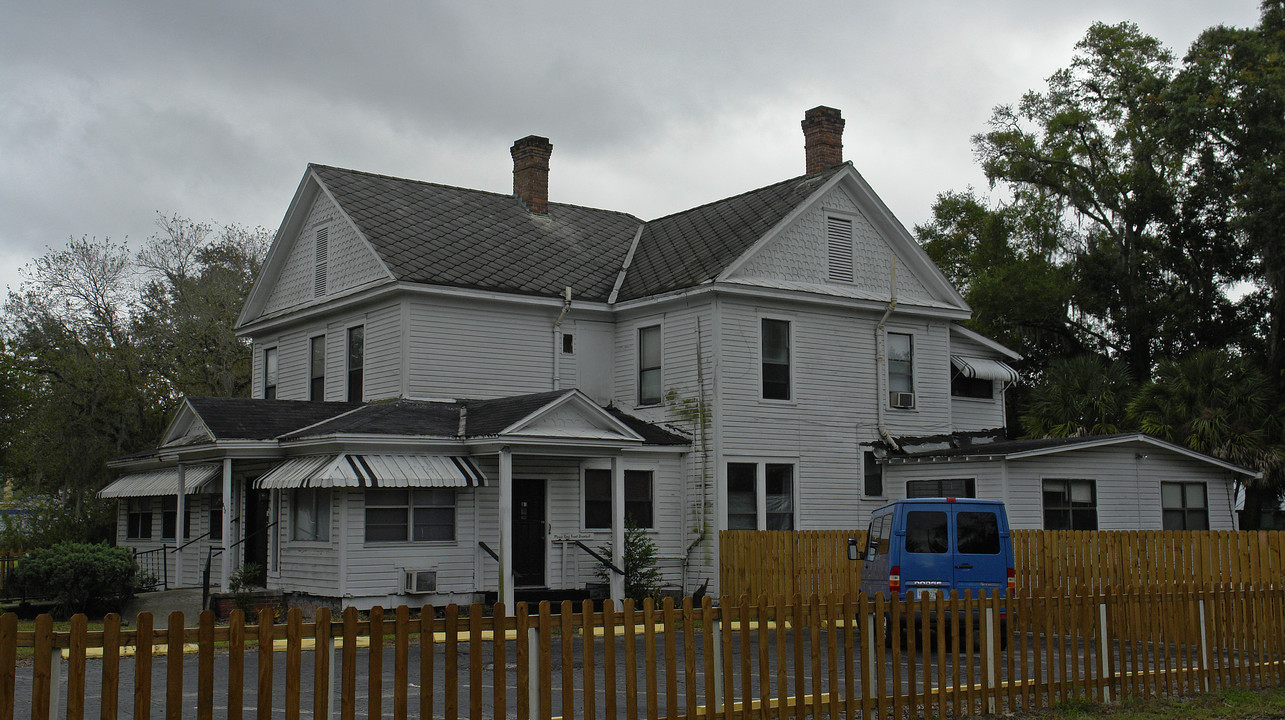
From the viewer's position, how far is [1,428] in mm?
42531

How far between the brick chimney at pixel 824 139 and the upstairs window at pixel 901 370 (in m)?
4.22

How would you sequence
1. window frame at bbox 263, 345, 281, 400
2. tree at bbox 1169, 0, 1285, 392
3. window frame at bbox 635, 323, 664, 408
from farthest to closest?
tree at bbox 1169, 0, 1285, 392 → window frame at bbox 263, 345, 281, 400 → window frame at bbox 635, 323, 664, 408

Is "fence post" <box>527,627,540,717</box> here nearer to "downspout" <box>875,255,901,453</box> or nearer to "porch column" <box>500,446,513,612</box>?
"porch column" <box>500,446,513,612</box>

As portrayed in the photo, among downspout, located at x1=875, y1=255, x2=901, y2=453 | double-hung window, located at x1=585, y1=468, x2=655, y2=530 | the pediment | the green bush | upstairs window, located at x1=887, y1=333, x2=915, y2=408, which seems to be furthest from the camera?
upstairs window, located at x1=887, y1=333, x2=915, y2=408

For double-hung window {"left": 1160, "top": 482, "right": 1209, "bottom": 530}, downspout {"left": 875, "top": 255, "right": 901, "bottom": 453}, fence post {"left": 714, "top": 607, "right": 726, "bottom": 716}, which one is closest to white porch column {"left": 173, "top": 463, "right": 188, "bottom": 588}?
downspout {"left": 875, "top": 255, "right": 901, "bottom": 453}

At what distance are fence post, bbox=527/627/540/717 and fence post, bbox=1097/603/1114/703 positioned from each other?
585cm

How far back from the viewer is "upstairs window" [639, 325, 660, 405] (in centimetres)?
2470

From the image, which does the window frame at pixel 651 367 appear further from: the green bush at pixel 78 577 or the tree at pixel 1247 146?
the tree at pixel 1247 146

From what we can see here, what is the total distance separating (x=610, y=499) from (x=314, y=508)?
5362 mm

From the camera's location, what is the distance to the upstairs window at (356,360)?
24766 millimetres

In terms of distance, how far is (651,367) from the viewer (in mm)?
24797

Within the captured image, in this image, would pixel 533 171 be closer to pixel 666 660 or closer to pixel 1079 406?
pixel 1079 406

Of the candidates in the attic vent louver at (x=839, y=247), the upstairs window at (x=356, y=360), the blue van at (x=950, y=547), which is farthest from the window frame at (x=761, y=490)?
the upstairs window at (x=356, y=360)

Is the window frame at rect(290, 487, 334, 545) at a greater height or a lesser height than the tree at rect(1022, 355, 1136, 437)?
lesser
